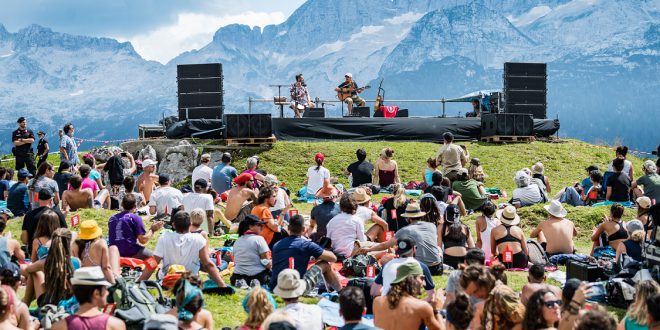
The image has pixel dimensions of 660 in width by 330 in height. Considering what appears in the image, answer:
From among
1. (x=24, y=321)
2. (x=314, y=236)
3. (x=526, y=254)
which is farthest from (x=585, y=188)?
(x=24, y=321)

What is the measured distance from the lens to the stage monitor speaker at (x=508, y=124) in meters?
23.4

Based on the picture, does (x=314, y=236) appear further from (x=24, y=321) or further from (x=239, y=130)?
(x=239, y=130)

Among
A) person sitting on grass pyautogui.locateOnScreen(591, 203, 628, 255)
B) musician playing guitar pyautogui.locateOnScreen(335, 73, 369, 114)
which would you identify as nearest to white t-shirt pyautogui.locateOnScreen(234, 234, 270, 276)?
person sitting on grass pyautogui.locateOnScreen(591, 203, 628, 255)

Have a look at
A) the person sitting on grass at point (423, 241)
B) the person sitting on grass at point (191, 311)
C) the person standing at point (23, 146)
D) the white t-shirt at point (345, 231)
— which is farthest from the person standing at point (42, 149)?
the person sitting on grass at point (191, 311)

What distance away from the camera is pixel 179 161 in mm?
21797

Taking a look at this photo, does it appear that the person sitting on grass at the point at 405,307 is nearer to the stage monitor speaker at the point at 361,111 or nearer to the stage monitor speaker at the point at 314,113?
the stage monitor speaker at the point at 314,113

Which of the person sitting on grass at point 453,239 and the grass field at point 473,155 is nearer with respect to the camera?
the person sitting on grass at point 453,239

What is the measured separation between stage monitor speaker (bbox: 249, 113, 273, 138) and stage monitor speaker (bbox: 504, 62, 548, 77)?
7.99m

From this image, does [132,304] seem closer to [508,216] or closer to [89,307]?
[89,307]

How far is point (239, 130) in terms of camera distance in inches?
887

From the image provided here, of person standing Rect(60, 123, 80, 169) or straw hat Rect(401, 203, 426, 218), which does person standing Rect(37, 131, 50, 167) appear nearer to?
person standing Rect(60, 123, 80, 169)

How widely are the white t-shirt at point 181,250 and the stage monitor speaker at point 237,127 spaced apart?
1344 cm

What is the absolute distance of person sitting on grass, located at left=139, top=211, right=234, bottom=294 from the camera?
9.01 metres

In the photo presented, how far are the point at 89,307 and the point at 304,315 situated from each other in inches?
66.7
